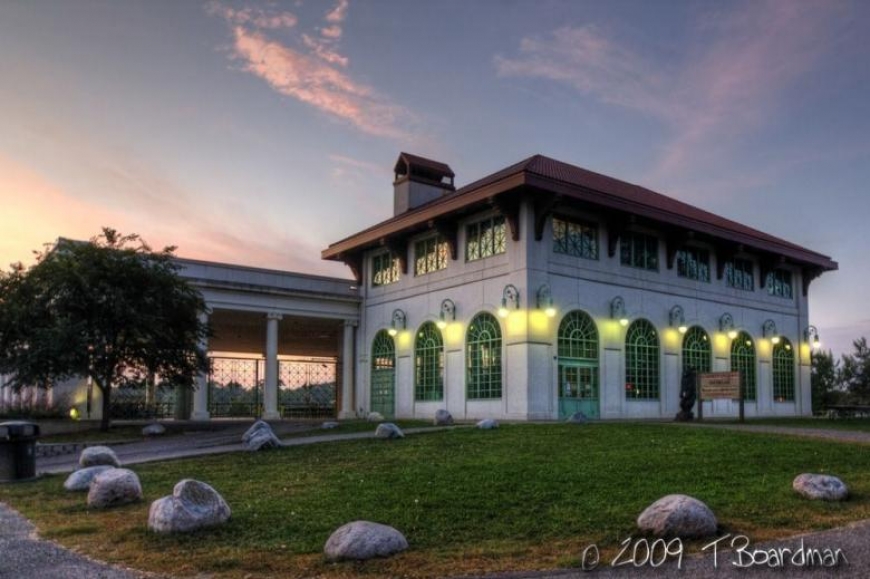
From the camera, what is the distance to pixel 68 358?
22.5 meters

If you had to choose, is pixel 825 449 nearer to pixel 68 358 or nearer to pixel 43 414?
pixel 68 358

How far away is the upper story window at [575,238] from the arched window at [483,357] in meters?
3.42

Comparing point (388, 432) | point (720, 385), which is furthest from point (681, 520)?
point (720, 385)

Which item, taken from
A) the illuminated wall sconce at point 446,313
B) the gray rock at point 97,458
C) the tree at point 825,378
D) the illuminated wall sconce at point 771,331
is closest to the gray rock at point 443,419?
the illuminated wall sconce at point 446,313

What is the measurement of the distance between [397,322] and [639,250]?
9879 millimetres

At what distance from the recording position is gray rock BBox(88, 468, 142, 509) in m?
10.7

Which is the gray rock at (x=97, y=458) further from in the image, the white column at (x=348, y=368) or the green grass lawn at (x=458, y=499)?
the white column at (x=348, y=368)

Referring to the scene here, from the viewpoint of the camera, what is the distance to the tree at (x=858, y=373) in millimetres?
52656

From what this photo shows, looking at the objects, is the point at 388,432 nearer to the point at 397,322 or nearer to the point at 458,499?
the point at 458,499

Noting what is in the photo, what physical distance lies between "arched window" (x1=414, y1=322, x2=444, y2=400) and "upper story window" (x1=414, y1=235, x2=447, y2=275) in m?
2.20

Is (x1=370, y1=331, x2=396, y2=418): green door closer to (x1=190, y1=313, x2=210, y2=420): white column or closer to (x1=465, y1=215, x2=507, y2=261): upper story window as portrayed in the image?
(x1=465, y1=215, x2=507, y2=261): upper story window

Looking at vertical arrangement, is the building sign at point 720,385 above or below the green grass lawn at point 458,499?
above

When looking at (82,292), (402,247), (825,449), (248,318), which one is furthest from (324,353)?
(825,449)

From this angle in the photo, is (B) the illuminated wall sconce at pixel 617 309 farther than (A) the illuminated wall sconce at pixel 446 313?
No
